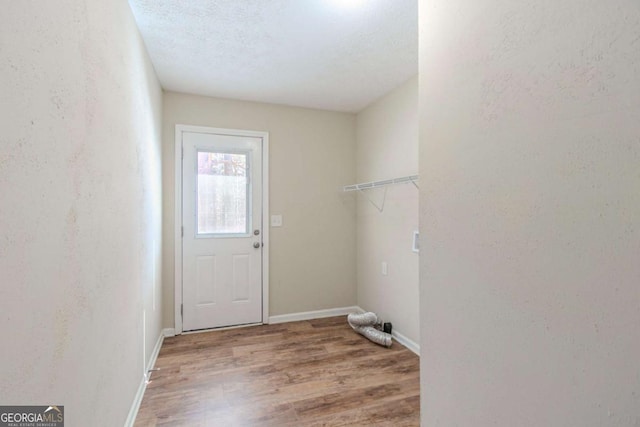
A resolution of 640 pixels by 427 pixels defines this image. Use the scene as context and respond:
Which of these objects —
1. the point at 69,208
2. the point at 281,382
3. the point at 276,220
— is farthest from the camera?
the point at 276,220

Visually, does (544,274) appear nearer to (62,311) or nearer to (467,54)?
(467,54)

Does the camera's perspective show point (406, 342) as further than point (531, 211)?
Yes

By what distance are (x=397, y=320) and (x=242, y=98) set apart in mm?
2770

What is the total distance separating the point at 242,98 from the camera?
313cm

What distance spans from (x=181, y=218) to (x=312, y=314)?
1.79m

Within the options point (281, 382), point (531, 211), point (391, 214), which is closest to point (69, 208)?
Result: point (531, 211)

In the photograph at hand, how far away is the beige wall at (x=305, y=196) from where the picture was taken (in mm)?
3250

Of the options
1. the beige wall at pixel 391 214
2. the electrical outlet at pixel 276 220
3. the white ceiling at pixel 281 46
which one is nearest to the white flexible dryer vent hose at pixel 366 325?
the beige wall at pixel 391 214

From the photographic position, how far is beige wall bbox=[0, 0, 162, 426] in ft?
2.35

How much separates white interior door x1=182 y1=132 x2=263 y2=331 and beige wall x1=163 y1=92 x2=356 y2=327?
0.18 m

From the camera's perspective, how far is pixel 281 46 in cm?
216

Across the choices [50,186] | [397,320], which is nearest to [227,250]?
[397,320]

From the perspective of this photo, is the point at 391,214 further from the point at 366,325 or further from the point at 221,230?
the point at 221,230

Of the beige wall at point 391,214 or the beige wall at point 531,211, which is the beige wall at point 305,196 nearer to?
the beige wall at point 391,214
